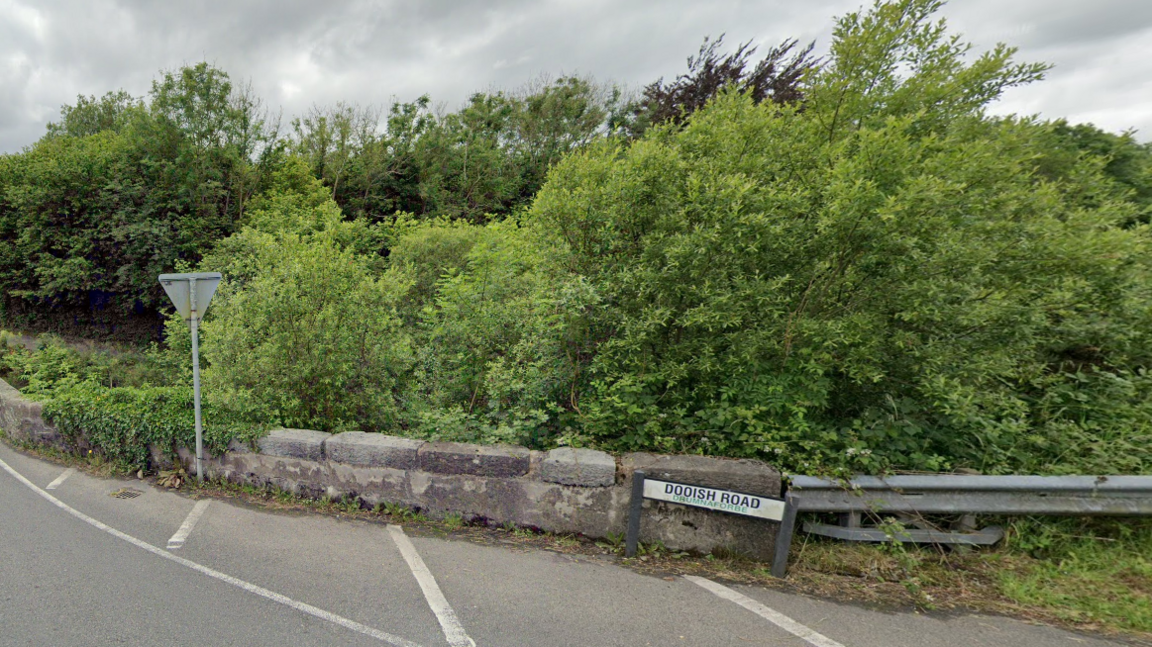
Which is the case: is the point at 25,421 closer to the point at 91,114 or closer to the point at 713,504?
the point at 713,504

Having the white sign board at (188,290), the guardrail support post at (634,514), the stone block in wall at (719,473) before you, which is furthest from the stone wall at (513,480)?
the white sign board at (188,290)

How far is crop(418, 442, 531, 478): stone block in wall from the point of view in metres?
4.28

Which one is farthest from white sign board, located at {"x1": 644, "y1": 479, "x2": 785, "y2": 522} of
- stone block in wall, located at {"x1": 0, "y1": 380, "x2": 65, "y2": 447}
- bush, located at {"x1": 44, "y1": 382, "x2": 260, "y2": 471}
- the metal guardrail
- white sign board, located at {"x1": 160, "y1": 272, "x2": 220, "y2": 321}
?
stone block in wall, located at {"x1": 0, "y1": 380, "x2": 65, "y2": 447}

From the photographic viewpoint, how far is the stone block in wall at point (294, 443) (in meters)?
4.84

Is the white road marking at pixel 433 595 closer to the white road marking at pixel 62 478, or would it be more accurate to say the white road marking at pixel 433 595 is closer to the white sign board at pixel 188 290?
the white sign board at pixel 188 290

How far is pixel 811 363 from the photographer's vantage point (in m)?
3.88

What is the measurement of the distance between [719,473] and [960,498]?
1.83 m

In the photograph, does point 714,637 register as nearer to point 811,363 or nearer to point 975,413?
point 811,363

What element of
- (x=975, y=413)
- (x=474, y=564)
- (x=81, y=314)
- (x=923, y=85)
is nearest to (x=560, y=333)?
(x=474, y=564)

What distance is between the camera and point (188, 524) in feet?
→ 14.8

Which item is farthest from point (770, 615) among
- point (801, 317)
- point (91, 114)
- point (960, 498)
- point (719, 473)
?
point (91, 114)

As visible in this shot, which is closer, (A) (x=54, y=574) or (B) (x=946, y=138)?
(A) (x=54, y=574)

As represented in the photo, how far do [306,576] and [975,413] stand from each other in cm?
540

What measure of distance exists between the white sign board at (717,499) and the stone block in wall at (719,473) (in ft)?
0.21
